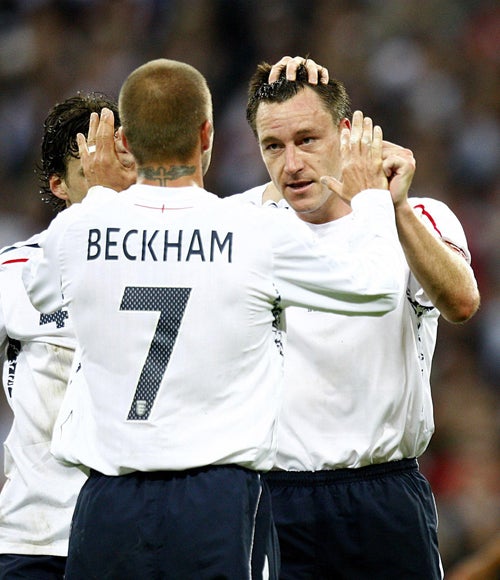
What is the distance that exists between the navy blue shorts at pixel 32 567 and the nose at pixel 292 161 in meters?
1.71

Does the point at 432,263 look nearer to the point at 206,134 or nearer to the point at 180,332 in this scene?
the point at 206,134

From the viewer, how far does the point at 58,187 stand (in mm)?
5148

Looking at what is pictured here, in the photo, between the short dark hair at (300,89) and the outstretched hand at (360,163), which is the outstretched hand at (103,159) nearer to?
the outstretched hand at (360,163)

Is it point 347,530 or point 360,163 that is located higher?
point 360,163

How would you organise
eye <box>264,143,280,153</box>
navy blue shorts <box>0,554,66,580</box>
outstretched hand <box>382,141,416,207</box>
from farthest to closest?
eye <box>264,143,280,153</box>, navy blue shorts <box>0,554,66,580</box>, outstretched hand <box>382,141,416,207</box>

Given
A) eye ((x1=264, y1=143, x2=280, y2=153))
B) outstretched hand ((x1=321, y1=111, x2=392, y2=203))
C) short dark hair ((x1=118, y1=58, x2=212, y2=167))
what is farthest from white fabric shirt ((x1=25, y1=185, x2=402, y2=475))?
eye ((x1=264, y1=143, x2=280, y2=153))

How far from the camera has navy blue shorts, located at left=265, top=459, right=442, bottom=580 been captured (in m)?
4.59

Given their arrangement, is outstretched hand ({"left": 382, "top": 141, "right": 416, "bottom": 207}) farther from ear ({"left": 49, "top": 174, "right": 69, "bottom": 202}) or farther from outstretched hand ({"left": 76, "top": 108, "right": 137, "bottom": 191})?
ear ({"left": 49, "top": 174, "right": 69, "bottom": 202})

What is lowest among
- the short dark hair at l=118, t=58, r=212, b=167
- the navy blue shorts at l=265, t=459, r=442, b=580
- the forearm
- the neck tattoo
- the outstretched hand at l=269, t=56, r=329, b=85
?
the navy blue shorts at l=265, t=459, r=442, b=580

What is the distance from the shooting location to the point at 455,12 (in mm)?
11539

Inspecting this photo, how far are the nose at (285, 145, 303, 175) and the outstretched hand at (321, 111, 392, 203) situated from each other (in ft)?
2.37

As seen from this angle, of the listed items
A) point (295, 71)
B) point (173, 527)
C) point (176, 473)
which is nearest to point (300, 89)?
point (295, 71)

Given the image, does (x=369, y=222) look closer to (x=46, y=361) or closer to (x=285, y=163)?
(x=285, y=163)

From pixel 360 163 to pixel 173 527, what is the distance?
52.1 inches
